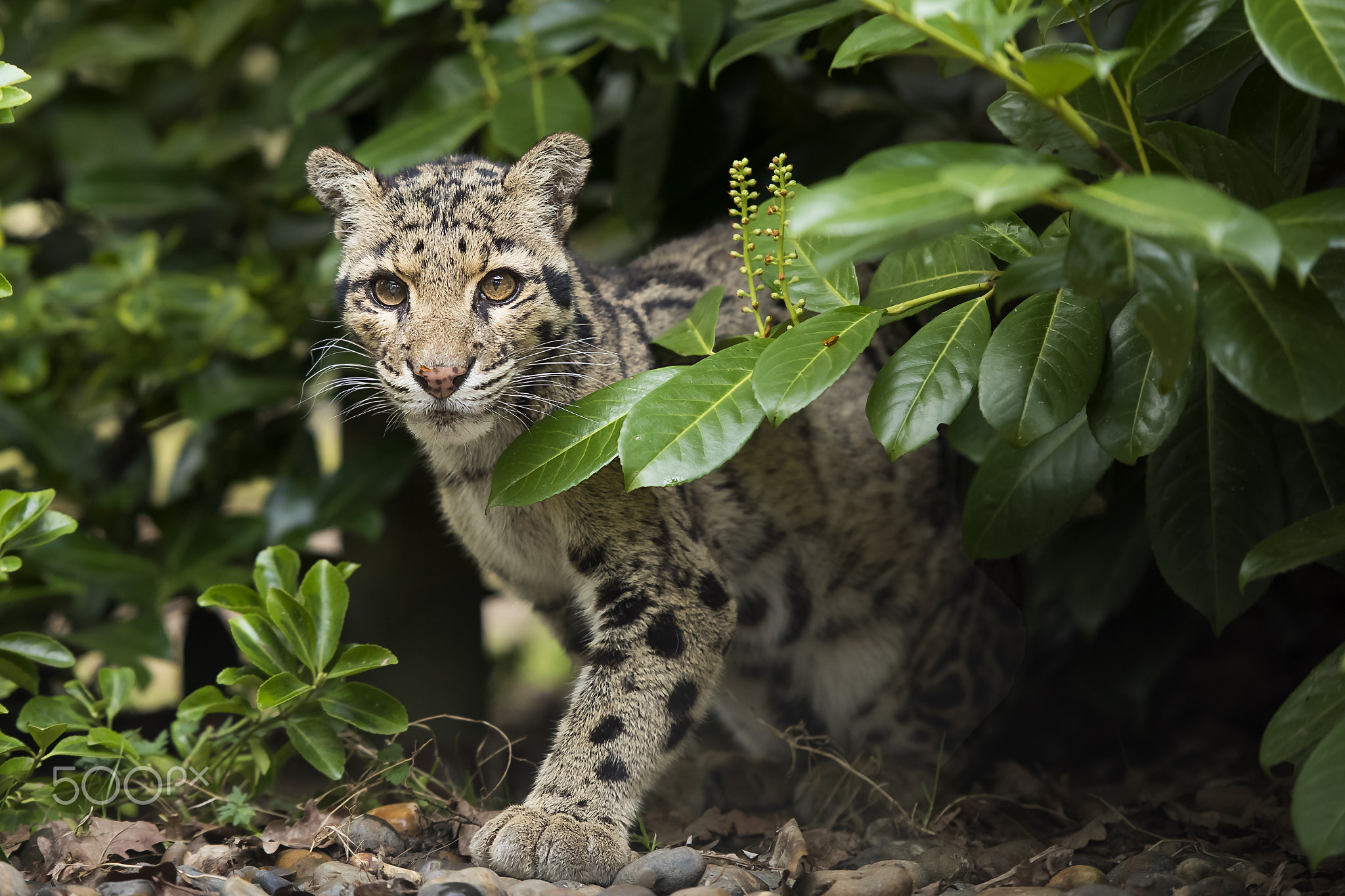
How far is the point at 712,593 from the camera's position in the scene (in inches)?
131

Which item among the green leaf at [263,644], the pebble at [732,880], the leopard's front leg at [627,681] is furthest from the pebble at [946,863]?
the green leaf at [263,644]

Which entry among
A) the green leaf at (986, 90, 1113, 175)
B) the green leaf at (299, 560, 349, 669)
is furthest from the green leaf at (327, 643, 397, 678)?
the green leaf at (986, 90, 1113, 175)

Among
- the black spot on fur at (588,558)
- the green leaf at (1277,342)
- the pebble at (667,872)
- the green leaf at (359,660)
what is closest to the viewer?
the green leaf at (1277,342)

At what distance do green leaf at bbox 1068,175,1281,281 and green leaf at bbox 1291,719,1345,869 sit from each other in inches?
40.3

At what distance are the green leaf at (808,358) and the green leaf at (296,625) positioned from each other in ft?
4.56

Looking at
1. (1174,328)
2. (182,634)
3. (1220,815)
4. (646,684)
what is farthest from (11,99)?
(1220,815)

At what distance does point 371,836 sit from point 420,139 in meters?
2.34

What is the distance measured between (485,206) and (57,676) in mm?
3210

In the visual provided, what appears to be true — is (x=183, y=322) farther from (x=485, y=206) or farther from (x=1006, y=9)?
(x=1006, y=9)

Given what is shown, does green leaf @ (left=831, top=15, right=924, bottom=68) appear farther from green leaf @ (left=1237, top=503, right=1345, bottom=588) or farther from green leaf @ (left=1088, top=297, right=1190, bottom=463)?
green leaf @ (left=1237, top=503, right=1345, bottom=588)

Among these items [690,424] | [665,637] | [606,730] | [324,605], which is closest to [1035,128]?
Answer: [690,424]

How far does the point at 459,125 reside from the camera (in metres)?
3.96

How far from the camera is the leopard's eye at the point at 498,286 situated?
3111mm

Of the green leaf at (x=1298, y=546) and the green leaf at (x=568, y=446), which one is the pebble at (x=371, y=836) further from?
the green leaf at (x=1298, y=546)
